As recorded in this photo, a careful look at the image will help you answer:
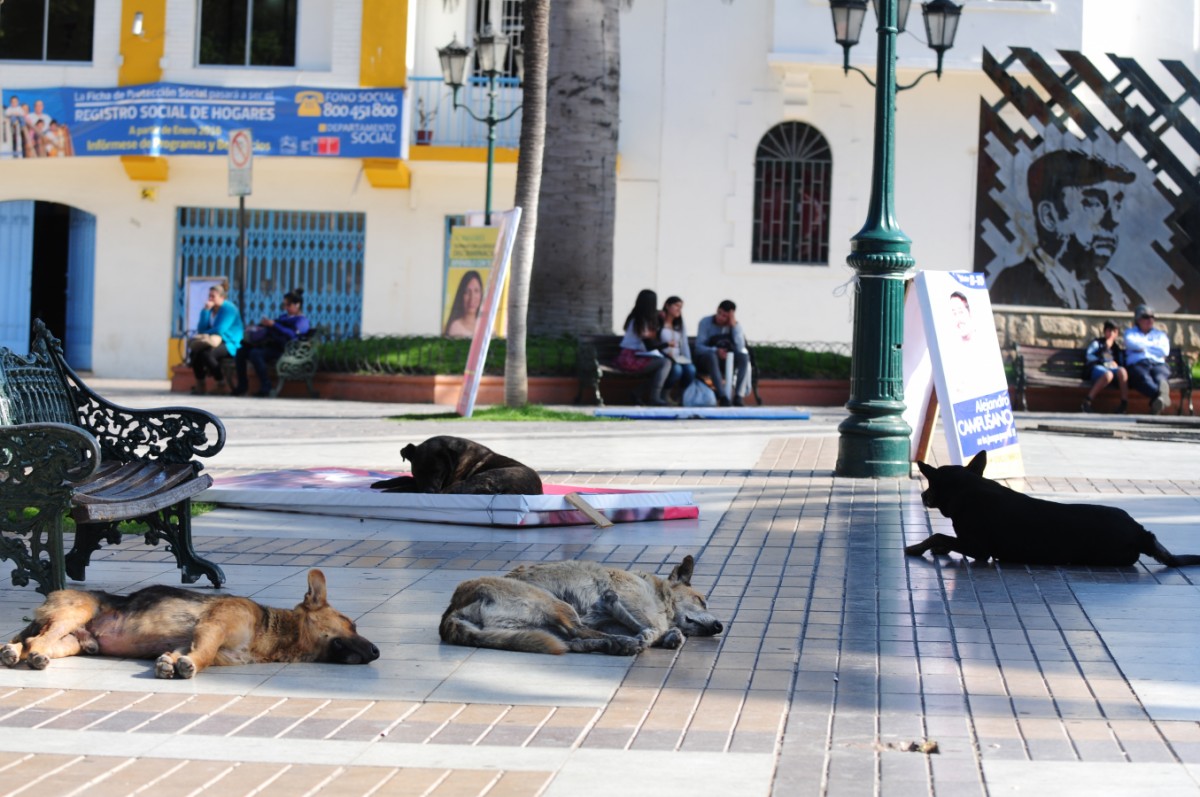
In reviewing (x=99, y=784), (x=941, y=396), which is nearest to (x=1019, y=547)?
(x=941, y=396)

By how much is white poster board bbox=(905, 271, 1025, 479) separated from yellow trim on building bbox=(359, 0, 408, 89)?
15.4 metres

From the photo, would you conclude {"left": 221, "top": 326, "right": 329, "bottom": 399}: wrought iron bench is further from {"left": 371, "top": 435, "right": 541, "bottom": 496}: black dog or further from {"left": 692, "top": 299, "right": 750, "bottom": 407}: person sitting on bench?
{"left": 371, "top": 435, "right": 541, "bottom": 496}: black dog

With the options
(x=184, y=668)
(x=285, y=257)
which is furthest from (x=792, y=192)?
(x=184, y=668)

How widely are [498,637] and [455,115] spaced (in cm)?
2141

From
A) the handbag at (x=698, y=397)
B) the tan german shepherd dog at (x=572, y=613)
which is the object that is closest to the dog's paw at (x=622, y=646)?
the tan german shepherd dog at (x=572, y=613)

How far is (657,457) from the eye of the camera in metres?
13.8

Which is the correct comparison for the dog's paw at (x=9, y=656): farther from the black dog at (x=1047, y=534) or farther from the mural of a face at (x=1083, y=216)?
the mural of a face at (x=1083, y=216)

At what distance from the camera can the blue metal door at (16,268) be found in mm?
27828

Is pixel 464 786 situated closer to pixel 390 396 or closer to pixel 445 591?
pixel 445 591

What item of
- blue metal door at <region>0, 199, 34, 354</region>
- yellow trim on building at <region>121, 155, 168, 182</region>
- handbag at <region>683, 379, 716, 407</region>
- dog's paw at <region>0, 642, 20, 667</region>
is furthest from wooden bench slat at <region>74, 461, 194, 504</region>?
blue metal door at <region>0, 199, 34, 354</region>

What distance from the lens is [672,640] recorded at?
239 inches

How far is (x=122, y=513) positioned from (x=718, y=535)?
3.77 metres

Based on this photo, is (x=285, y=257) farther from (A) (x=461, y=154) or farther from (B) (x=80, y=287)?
(B) (x=80, y=287)

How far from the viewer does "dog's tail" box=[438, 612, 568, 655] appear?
5.93 metres
